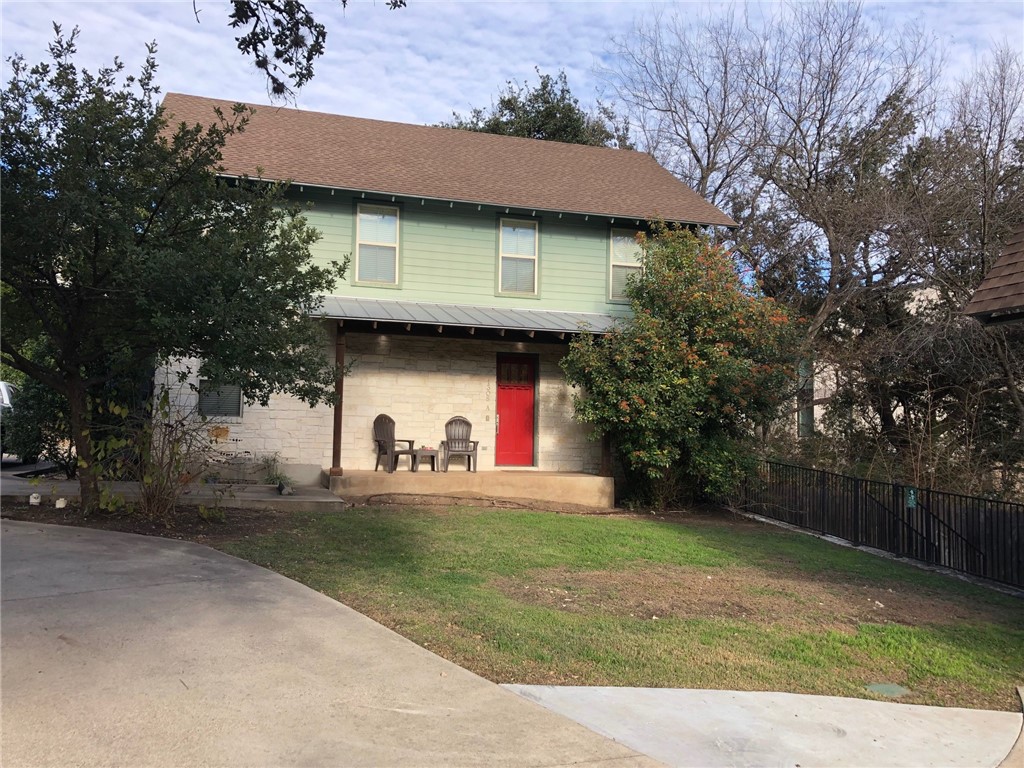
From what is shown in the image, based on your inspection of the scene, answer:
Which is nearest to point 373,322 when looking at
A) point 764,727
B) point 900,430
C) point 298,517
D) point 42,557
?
point 298,517

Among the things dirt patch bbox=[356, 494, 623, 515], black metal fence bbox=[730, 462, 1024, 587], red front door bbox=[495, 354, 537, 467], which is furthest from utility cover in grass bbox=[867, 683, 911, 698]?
red front door bbox=[495, 354, 537, 467]

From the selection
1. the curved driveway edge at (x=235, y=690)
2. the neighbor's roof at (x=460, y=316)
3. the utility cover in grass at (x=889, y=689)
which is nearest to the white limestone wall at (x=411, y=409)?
the neighbor's roof at (x=460, y=316)

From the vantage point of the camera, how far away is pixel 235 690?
4523 mm

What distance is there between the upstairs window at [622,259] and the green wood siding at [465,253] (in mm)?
170

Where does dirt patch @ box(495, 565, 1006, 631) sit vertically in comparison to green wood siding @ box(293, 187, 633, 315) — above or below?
below

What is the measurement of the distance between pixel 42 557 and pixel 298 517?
3942mm

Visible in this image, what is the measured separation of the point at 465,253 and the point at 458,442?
3.79 m

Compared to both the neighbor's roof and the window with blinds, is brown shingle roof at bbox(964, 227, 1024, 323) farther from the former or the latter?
the window with blinds

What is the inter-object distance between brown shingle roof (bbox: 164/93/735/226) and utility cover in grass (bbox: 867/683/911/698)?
11624 mm

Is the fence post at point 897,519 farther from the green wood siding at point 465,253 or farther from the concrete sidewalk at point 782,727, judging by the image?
the green wood siding at point 465,253

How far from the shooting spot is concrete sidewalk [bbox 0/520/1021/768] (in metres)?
3.89

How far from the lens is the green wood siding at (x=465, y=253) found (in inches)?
597

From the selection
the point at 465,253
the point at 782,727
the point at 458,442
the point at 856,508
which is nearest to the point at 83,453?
the point at 458,442

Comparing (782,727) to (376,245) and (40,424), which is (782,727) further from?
(40,424)
